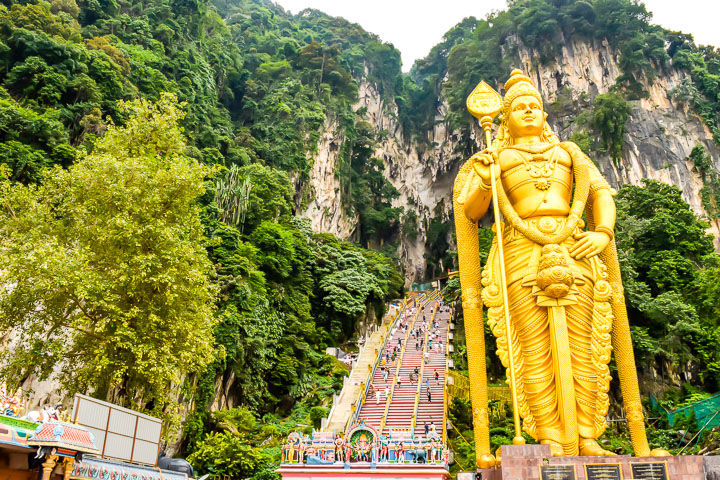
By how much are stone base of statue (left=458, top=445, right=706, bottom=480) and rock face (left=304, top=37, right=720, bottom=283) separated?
67.3 feet

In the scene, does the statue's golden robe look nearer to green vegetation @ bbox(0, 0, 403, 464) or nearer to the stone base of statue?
the stone base of statue

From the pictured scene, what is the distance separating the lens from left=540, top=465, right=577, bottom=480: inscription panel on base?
183 inches

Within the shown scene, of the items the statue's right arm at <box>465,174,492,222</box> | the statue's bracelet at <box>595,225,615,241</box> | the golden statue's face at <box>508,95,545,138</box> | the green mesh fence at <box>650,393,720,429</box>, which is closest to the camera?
the statue's bracelet at <box>595,225,615,241</box>

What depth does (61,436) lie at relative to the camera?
414 centimetres

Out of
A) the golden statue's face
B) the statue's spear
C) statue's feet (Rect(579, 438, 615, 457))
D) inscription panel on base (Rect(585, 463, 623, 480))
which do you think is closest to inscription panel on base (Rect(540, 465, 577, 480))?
inscription panel on base (Rect(585, 463, 623, 480))

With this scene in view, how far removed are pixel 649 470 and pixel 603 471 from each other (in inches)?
15.1

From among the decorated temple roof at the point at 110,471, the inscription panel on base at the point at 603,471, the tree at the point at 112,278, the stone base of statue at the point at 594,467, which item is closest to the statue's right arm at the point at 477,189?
the stone base of statue at the point at 594,467

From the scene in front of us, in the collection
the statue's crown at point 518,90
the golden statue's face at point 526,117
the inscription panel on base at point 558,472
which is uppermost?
the statue's crown at point 518,90

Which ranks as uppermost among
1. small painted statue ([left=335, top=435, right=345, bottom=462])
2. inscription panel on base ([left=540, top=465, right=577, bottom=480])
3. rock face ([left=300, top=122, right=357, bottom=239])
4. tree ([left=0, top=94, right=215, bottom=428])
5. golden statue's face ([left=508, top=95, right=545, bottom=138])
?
rock face ([left=300, top=122, right=357, bottom=239])

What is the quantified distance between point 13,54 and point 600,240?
17.9 m

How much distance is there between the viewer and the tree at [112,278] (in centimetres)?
679

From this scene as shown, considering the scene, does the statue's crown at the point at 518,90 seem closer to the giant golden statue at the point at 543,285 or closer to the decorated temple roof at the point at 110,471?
the giant golden statue at the point at 543,285

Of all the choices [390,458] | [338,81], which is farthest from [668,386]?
[338,81]

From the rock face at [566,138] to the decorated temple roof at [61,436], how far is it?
907 inches
